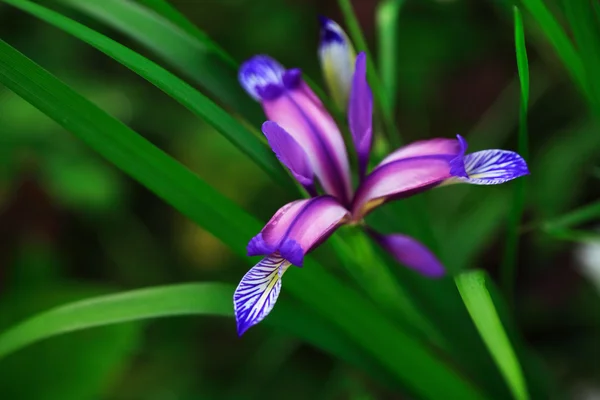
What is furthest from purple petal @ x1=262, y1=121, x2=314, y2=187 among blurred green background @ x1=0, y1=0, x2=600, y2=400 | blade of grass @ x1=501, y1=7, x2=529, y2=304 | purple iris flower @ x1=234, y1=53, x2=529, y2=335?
blurred green background @ x1=0, y1=0, x2=600, y2=400

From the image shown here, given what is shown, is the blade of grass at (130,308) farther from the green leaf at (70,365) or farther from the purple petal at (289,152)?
the green leaf at (70,365)

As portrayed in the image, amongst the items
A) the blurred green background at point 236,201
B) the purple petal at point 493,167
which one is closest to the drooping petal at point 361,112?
the purple petal at point 493,167

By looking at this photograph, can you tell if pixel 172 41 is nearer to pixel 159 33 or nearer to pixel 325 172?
pixel 159 33

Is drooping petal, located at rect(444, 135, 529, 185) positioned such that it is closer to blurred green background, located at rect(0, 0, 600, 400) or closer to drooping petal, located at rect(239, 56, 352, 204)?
drooping petal, located at rect(239, 56, 352, 204)

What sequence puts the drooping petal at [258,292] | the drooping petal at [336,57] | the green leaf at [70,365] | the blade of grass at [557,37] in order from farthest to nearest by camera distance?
the green leaf at [70,365], the drooping petal at [336,57], the blade of grass at [557,37], the drooping petal at [258,292]

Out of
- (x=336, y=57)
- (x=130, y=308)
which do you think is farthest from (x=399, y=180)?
(x=130, y=308)

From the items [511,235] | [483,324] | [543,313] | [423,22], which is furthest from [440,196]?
[483,324]
